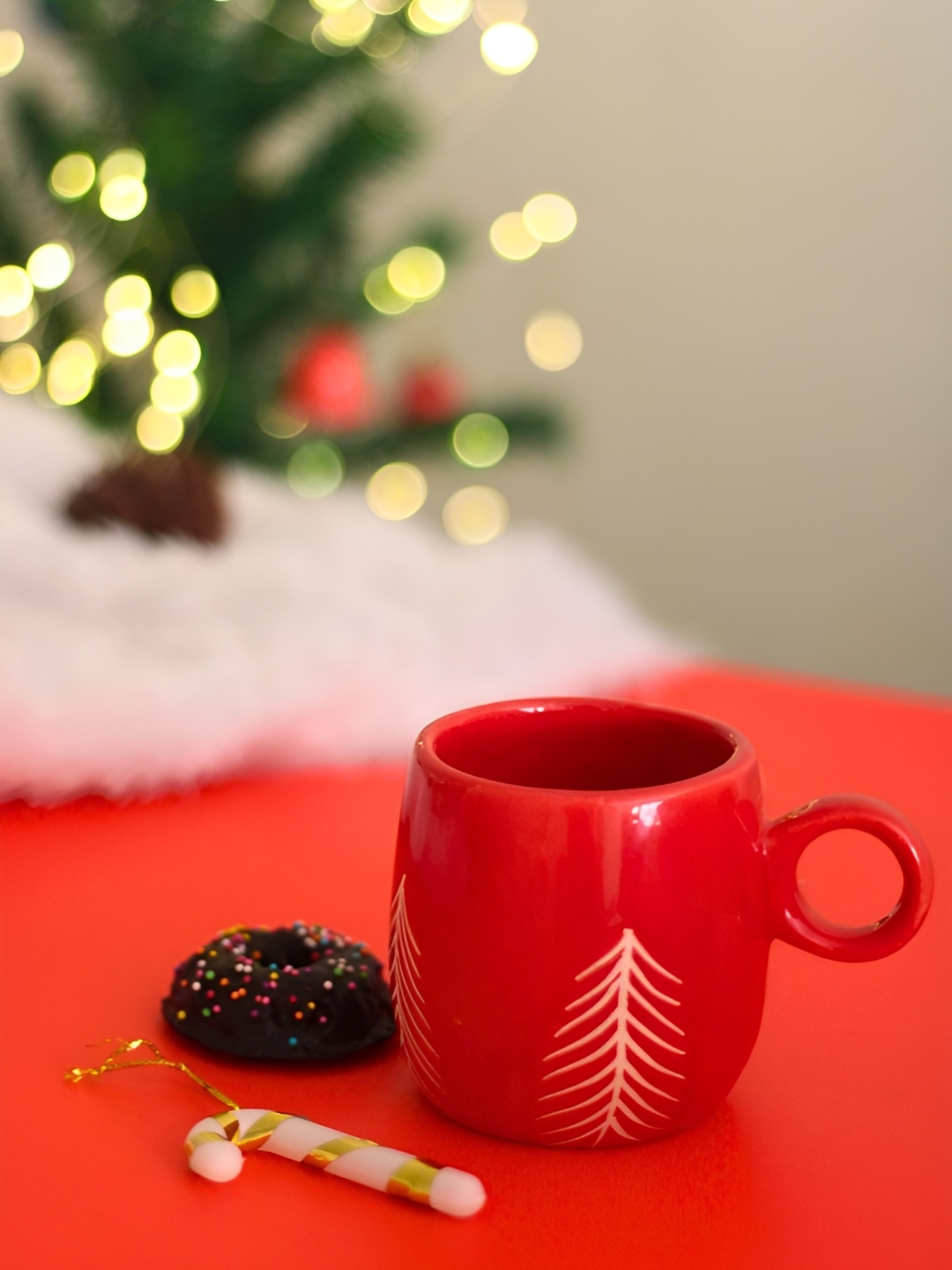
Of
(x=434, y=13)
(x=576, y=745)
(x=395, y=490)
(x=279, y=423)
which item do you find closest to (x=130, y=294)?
(x=279, y=423)

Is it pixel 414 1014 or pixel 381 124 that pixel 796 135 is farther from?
A: pixel 414 1014

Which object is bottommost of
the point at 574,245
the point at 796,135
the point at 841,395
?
the point at 841,395

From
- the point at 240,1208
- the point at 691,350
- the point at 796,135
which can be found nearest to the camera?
the point at 240,1208

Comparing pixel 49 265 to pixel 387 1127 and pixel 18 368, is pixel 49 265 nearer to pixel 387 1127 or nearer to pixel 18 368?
pixel 18 368

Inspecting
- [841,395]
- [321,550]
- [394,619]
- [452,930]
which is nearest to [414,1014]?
[452,930]

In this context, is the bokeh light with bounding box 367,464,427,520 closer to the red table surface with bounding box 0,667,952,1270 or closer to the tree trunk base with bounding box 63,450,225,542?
the tree trunk base with bounding box 63,450,225,542

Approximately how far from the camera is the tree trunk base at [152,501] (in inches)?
35.8

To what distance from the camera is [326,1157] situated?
11.3 inches

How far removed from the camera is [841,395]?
224 cm

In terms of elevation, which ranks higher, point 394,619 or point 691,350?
point 691,350

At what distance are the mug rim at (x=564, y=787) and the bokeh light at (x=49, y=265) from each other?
1.38m

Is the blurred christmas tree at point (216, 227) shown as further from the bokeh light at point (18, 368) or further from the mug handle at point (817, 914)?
the mug handle at point (817, 914)

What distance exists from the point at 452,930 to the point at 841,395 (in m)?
2.12

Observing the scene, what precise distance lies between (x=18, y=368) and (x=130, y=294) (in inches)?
6.8
